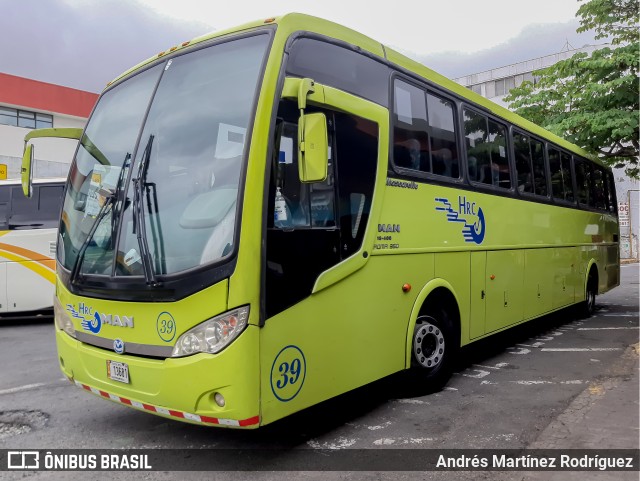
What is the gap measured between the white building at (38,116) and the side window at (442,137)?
24.6 meters

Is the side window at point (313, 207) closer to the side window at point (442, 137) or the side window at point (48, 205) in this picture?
the side window at point (442, 137)

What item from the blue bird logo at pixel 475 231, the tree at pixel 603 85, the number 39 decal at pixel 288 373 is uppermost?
the tree at pixel 603 85

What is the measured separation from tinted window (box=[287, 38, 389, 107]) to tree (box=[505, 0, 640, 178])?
6770 mm

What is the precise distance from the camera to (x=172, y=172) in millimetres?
3631

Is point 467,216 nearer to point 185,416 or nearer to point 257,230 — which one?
point 257,230

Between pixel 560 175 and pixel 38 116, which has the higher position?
pixel 38 116

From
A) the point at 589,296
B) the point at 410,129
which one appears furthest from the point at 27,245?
the point at 589,296

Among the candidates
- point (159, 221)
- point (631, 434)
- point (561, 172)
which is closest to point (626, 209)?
point (561, 172)

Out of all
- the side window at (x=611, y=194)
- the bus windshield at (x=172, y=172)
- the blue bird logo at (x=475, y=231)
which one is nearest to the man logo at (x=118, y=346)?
the bus windshield at (x=172, y=172)

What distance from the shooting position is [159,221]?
11.5 ft

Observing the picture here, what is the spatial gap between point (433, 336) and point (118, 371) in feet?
9.82

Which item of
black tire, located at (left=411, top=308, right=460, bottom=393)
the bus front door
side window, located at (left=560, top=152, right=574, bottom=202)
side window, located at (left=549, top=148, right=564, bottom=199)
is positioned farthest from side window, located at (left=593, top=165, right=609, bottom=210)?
the bus front door

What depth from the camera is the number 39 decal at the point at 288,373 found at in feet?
11.2

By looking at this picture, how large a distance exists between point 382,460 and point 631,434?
2.00m
